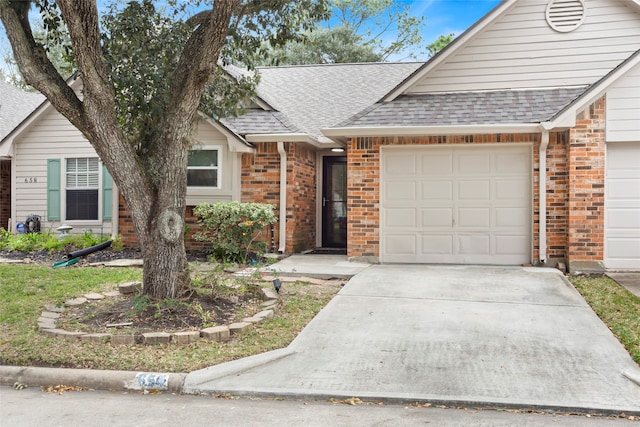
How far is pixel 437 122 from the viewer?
33.1 feet

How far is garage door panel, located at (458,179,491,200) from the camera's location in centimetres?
1040

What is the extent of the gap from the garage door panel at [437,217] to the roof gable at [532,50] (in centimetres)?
250

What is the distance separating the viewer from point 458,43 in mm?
10789

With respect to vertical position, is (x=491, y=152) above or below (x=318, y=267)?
above

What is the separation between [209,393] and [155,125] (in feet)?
11.4

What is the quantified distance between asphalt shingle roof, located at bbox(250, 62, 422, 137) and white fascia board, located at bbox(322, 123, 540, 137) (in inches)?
74.6

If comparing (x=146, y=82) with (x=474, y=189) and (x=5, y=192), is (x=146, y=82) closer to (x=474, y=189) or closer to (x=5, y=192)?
(x=474, y=189)

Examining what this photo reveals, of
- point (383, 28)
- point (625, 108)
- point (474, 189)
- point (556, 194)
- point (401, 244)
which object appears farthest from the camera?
point (383, 28)

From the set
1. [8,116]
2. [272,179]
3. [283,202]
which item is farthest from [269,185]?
[8,116]

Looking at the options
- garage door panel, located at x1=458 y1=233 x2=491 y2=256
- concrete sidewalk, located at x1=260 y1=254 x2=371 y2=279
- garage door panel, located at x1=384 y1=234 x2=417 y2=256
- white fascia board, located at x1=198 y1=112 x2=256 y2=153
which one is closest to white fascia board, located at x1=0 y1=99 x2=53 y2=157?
white fascia board, located at x1=198 y1=112 x2=256 y2=153

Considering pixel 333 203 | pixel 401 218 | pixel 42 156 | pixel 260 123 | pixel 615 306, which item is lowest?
pixel 615 306

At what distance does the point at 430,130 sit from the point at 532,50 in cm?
280

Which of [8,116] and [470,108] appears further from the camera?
[8,116]

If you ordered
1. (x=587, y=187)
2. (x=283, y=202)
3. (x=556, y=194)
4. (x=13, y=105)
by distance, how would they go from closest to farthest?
(x=587, y=187)
(x=556, y=194)
(x=283, y=202)
(x=13, y=105)
